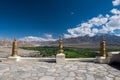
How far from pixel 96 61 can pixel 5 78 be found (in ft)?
18.0

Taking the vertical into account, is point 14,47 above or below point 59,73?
above

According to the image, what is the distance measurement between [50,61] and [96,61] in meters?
2.82

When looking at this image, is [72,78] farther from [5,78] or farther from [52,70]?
[5,78]

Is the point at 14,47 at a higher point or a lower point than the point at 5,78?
higher

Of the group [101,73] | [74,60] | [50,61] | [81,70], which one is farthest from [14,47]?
[101,73]

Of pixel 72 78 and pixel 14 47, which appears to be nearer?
pixel 72 78

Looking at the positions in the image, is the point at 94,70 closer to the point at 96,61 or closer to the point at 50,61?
the point at 96,61

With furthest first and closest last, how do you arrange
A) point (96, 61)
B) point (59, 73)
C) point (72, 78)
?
point (96, 61)
point (59, 73)
point (72, 78)

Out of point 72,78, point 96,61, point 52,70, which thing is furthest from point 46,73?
point 96,61

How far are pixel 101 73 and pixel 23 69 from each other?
3672mm

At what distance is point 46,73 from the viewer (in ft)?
25.1

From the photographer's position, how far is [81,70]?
809 centimetres

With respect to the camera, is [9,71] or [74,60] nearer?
[9,71]

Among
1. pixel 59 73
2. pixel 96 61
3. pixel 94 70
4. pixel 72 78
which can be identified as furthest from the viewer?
pixel 96 61
